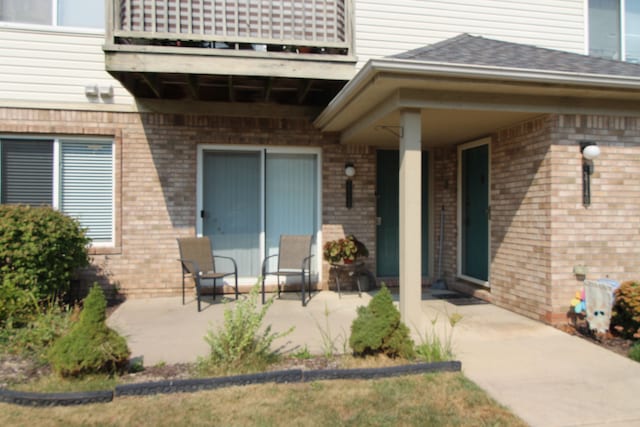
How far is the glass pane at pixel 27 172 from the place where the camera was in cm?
630

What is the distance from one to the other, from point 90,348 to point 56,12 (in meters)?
5.44

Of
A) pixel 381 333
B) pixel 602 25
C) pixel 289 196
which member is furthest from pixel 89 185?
pixel 602 25

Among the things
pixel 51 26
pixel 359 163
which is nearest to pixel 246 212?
pixel 359 163

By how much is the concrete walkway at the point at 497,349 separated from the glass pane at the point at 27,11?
4.27 metres

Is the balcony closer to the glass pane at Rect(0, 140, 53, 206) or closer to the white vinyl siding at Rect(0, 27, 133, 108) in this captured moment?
the white vinyl siding at Rect(0, 27, 133, 108)

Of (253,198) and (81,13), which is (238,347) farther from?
(81,13)

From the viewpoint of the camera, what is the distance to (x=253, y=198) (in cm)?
696

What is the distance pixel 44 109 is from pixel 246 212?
319 cm

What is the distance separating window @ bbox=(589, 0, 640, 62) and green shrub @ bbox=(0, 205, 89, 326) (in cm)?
860

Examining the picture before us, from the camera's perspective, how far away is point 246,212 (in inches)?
274

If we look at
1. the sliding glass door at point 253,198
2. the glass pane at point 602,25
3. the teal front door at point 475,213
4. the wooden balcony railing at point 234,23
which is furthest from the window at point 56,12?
the glass pane at point 602,25

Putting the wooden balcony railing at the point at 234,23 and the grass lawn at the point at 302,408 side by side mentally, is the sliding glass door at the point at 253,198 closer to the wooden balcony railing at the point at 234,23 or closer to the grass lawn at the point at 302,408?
the wooden balcony railing at the point at 234,23

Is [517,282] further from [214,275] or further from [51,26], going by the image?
[51,26]

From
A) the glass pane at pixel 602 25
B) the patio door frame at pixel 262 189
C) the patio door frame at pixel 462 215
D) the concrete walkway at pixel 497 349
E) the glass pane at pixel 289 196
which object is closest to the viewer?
the concrete walkway at pixel 497 349
